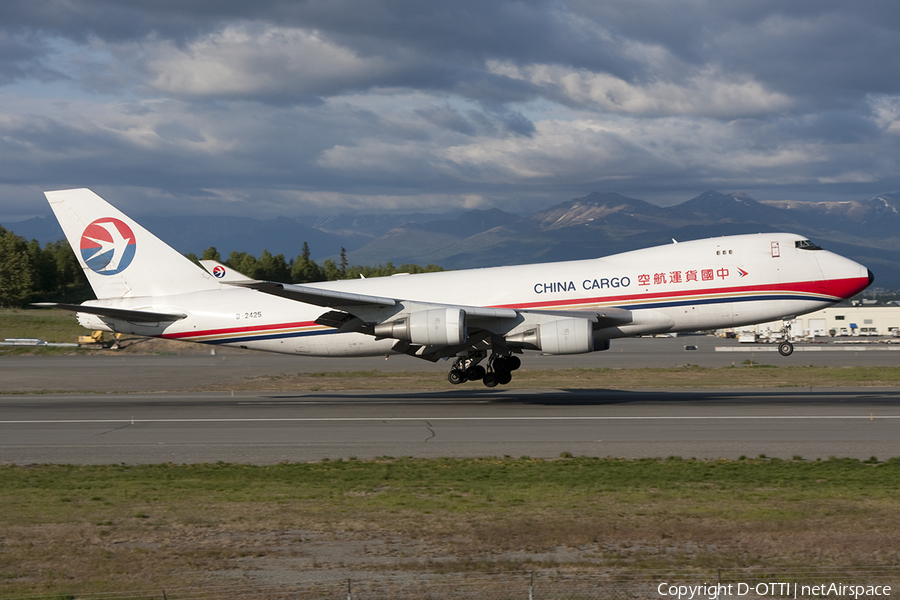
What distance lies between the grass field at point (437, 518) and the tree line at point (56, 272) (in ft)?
355

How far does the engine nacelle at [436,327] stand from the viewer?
93.3 ft

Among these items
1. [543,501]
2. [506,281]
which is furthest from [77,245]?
[543,501]

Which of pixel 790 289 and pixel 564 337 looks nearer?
pixel 564 337

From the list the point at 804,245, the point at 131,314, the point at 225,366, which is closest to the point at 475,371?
the point at 804,245

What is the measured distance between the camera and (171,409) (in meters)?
30.3

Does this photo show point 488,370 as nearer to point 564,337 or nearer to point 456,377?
point 456,377

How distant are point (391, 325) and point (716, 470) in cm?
1580

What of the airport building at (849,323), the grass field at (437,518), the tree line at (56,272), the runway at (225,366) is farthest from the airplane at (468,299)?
the tree line at (56,272)

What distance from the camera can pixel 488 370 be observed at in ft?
106

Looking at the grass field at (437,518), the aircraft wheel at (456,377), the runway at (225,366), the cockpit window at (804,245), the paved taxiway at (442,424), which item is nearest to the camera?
the grass field at (437,518)

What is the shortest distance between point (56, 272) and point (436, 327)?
131 meters

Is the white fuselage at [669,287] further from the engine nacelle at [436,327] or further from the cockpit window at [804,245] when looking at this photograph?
the engine nacelle at [436,327]

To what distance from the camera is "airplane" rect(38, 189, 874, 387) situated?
2945 cm
